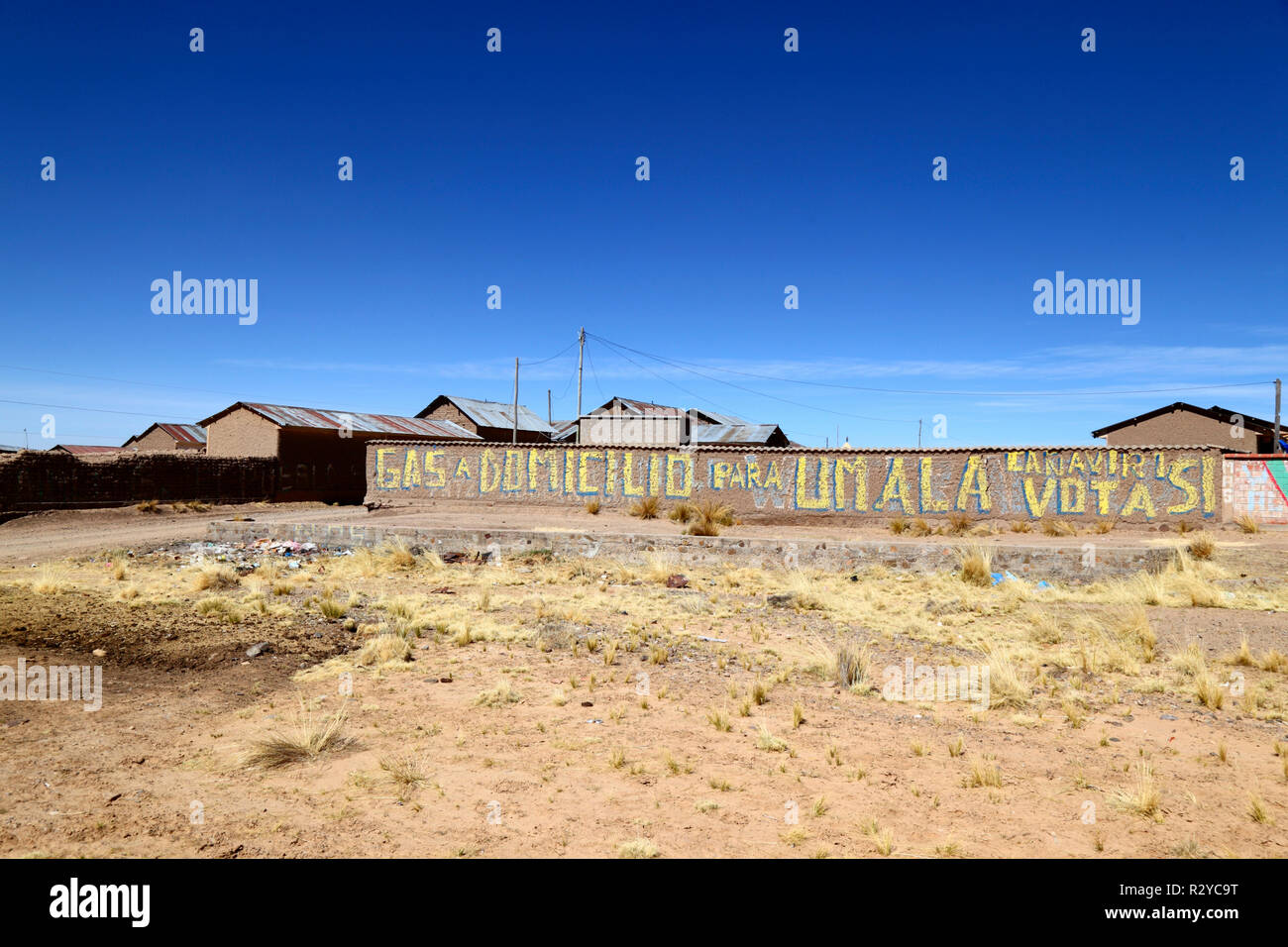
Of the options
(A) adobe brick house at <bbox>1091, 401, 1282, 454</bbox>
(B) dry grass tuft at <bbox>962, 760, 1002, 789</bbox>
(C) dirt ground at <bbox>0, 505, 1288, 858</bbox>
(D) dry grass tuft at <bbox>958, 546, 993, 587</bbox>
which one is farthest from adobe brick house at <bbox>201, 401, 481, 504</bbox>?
(A) adobe brick house at <bbox>1091, 401, 1282, 454</bbox>

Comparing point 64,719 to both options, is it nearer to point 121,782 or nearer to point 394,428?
point 121,782

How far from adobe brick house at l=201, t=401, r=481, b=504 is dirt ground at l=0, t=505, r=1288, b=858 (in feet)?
57.4

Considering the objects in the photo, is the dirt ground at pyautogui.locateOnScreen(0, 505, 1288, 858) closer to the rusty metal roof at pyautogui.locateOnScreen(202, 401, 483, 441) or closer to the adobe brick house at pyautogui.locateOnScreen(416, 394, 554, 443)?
the rusty metal roof at pyautogui.locateOnScreen(202, 401, 483, 441)

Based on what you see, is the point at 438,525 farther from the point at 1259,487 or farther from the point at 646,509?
the point at 1259,487

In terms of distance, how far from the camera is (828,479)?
19.7m

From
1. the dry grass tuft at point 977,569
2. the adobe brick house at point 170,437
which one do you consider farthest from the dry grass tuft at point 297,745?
Result: the adobe brick house at point 170,437

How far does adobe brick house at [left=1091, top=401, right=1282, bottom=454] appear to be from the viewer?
106 feet

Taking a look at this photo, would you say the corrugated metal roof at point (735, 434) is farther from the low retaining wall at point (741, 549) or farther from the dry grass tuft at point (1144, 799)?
the dry grass tuft at point (1144, 799)

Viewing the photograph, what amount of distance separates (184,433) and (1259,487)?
164ft
